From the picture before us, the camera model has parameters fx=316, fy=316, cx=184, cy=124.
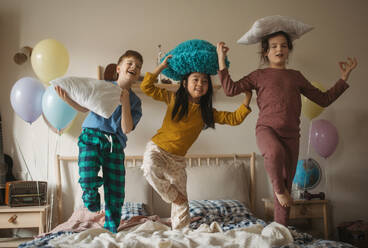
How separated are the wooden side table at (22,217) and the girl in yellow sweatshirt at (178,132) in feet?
3.40

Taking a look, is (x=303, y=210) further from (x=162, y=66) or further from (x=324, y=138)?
(x=162, y=66)

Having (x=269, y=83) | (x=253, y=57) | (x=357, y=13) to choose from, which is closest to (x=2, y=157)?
(x=269, y=83)

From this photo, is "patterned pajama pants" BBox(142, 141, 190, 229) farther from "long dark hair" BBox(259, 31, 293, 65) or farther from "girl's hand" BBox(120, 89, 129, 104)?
"long dark hair" BBox(259, 31, 293, 65)

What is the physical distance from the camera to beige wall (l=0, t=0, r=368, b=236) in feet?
9.61

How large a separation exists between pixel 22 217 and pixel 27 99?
35.6 inches

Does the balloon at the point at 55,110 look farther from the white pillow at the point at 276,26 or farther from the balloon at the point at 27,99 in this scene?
the white pillow at the point at 276,26

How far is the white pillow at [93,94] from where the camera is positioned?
1.73 m

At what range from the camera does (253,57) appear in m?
3.17

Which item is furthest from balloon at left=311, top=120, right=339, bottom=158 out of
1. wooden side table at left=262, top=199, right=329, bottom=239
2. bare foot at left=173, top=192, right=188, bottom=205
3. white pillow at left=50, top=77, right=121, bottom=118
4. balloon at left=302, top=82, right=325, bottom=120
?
Answer: white pillow at left=50, top=77, right=121, bottom=118

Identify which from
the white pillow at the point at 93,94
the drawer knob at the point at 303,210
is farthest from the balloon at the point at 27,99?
the drawer knob at the point at 303,210

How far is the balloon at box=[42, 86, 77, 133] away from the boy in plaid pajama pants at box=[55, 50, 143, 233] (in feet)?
1.62

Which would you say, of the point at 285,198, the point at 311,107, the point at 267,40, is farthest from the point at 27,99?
the point at 311,107

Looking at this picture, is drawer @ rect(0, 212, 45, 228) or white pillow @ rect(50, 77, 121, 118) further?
drawer @ rect(0, 212, 45, 228)

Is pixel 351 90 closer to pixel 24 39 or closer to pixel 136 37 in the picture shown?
pixel 136 37
